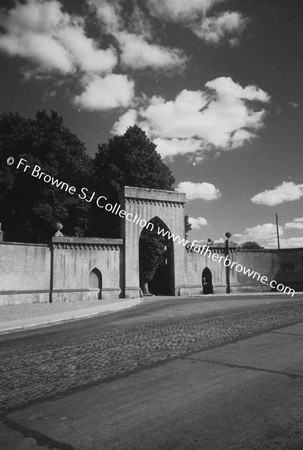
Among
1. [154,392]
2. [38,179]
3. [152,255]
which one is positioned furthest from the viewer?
[152,255]

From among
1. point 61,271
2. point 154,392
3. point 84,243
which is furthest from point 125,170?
point 154,392

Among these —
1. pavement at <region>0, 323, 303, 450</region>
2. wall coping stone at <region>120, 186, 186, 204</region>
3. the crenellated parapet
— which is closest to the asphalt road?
pavement at <region>0, 323, 303, 450</region>

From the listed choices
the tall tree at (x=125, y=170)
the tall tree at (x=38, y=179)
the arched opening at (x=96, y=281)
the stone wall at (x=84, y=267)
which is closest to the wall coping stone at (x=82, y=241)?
the stone wall at (x=84, y=267)

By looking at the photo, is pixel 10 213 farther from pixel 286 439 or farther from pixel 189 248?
pixel 286 439

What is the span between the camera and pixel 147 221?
96.1 ft

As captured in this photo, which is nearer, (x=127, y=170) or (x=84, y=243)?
(x=84, y=243)

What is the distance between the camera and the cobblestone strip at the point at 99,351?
19.2 feet

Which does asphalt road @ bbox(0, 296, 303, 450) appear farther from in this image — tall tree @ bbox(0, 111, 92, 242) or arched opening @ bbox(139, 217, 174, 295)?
tall tree @ bbox(0, 111, 92, 242)

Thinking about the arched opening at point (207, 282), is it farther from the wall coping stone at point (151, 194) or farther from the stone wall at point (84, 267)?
the stone wall at point (84, 267)

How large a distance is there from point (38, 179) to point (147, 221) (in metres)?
11.6

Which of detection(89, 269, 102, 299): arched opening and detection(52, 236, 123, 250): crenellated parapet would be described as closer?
detection(52, 236, 123, 250): crenellated parapet

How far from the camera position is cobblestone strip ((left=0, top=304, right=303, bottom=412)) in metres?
5.85

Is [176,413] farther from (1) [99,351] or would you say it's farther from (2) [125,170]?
(2) [125,170]

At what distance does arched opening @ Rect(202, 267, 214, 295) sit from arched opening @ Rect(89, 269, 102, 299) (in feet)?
33.3
